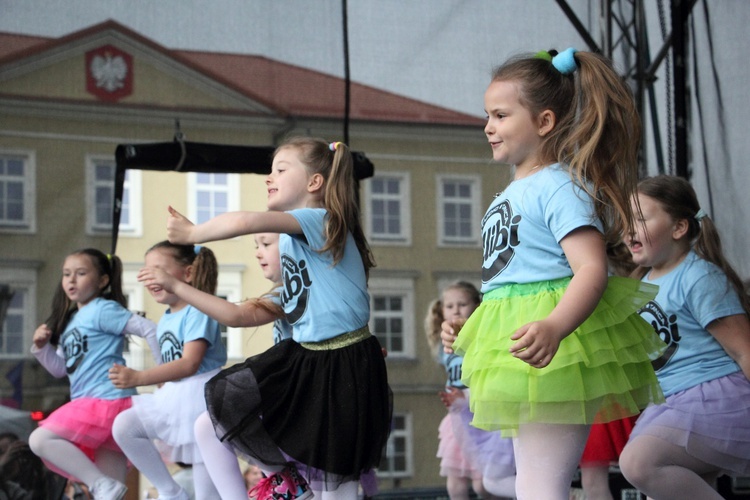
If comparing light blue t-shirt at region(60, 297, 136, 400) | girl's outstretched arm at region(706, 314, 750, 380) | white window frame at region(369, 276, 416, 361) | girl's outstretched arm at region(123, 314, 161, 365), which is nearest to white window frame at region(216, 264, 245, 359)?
girl's outstretched arm at region(123, 314, 161, 365)

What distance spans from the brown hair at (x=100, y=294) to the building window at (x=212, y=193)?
0.50 meters

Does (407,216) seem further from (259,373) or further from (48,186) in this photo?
(259,373)

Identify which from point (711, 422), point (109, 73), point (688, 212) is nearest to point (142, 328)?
point (109, 73)

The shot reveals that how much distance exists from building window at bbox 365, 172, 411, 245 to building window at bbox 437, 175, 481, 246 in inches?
7.3

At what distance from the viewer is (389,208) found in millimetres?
5441

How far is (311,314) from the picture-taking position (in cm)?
325

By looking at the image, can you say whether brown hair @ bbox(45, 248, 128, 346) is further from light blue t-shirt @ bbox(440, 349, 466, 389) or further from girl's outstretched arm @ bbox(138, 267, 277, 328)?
light blue t-shirt @ bbox(440, 349, 466, 389)

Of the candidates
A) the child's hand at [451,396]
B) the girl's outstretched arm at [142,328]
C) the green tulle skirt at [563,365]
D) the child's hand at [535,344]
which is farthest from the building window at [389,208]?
the child's hand at [535,344]

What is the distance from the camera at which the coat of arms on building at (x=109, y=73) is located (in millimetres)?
4953

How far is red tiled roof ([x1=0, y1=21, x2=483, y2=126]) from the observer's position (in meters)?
4.89

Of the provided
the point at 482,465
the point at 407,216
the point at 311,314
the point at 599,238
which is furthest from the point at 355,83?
the point at 599,238

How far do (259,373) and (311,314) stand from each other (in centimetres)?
25

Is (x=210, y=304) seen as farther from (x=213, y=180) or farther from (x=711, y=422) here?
(x=213, y=180)

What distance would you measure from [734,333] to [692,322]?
0.14m
